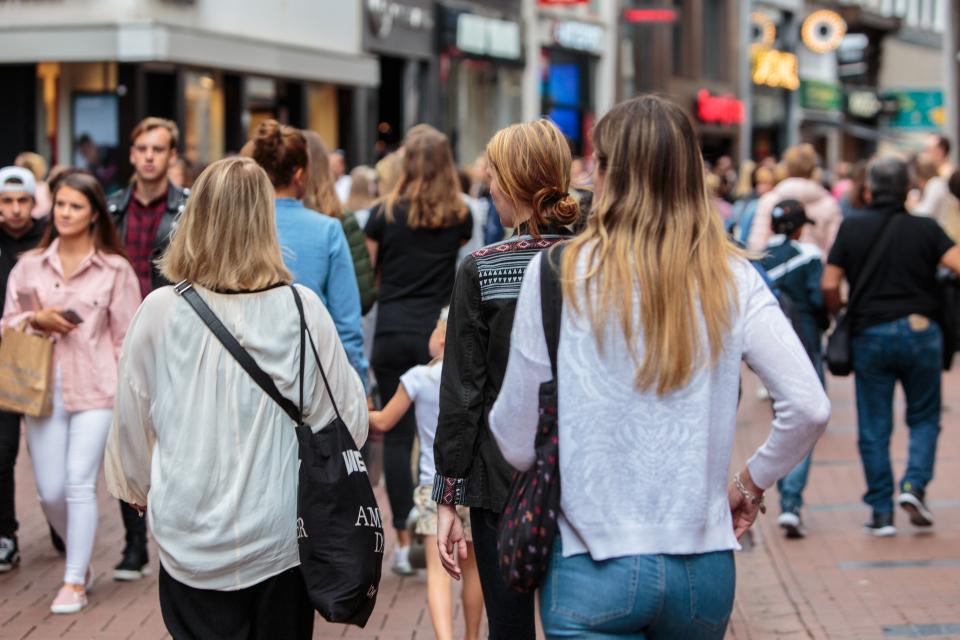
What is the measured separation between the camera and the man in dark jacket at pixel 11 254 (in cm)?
729

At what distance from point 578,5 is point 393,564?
28.6 metres

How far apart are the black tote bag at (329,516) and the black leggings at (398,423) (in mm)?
3100

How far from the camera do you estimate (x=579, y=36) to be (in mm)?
35000

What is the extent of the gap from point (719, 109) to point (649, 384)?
132 ft

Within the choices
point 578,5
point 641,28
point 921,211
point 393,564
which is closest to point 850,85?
point 641,28

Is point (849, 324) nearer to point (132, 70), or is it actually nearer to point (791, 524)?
point (791, 524)

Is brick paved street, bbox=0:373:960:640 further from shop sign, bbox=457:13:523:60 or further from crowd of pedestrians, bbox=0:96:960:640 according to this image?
shop sign, bbox=457:13:523:60

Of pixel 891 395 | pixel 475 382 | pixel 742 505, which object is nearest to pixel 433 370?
pixel 475 382

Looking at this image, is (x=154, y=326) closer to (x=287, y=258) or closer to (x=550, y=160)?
(x=550, y=160)

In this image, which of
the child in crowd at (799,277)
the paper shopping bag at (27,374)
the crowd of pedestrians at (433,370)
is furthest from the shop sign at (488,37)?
the paper shopping bag at (27,374)

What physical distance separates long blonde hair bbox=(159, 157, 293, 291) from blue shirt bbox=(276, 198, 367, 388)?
5.49 feet

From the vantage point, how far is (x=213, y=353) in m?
4.10

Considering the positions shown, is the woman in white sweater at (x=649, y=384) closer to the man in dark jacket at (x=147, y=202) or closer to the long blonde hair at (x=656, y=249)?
the long blonde hair at (x=656, y=249)

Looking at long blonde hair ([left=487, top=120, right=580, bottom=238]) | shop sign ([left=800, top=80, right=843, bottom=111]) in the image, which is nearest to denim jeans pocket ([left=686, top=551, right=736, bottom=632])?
long blonde hair ([left=487, top=120, right=580, bottom=238])
